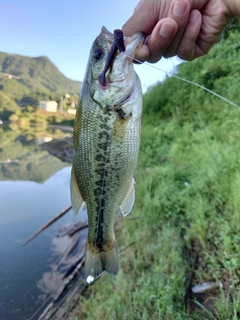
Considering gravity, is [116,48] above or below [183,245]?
above

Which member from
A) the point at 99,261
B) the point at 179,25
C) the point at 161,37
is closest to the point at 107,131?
the point at 161,37

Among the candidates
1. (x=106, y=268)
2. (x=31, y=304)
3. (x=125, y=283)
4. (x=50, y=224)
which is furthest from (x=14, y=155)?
(x=106, y=268)

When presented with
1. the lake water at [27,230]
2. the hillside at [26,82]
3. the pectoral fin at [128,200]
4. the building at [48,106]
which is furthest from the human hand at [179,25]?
the building at [48,106]

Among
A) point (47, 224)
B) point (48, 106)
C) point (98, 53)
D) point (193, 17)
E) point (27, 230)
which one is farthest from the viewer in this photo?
point (48, 106)

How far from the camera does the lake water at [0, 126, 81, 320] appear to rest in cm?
421

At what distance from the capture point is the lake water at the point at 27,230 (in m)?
4.21

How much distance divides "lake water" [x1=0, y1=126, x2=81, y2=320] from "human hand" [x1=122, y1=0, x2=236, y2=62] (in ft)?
12.6

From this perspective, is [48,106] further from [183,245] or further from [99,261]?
[99,261]

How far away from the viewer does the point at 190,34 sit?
1.65 m

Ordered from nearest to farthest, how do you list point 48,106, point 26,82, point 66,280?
point 66,280, point 48,106, point 26,82

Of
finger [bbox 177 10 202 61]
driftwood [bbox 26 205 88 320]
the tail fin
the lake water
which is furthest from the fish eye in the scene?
the lake water

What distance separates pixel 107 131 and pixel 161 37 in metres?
0.56

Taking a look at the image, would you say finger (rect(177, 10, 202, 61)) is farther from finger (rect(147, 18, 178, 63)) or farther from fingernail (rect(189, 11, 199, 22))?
finger (rect(147, 18, 178, 63))

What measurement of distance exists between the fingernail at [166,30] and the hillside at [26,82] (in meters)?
2.65
